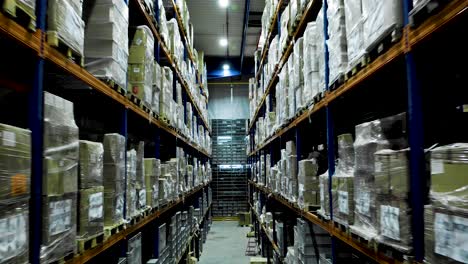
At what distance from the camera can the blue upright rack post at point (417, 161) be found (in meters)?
1.67

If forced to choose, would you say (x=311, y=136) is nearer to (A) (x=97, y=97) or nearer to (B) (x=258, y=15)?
(A) (x=97, y=97)

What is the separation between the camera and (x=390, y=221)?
188 centimetres

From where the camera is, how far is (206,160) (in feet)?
45.1

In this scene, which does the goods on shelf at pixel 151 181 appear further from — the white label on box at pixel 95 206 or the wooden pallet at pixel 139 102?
the white label on box at pixel 95 206

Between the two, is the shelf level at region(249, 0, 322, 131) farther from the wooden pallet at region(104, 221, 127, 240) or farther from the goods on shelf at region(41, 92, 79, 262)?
the wooden pallet at region(104, 221, 127, 240)

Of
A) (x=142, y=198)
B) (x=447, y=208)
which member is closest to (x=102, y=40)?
(x=142, y=198)

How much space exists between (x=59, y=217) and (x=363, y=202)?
1.78 m

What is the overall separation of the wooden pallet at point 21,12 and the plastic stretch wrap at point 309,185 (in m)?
2.85

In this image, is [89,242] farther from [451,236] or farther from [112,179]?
[451,236]

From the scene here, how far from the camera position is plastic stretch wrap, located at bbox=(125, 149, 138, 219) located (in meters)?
3.34

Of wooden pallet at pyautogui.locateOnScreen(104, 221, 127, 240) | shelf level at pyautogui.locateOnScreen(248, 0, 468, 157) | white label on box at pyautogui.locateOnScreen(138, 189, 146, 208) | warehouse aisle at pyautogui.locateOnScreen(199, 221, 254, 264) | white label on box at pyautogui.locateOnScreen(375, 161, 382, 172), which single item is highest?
shelf level at pyautogui.locateOnScreen(248, 0, 468, 157)

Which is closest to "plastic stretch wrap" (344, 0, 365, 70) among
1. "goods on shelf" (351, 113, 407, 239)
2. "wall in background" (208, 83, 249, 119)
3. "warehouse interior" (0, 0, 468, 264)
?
Result: "warehouse interior" (0, 0, 468, 264)

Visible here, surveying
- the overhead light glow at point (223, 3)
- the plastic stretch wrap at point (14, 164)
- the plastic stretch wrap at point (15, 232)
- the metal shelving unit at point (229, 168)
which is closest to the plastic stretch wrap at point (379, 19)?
the plastic stretch wrap at point (14, 164)

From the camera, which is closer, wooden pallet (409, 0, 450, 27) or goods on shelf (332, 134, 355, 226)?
wooden pallet (409, 0, 450, 27)
